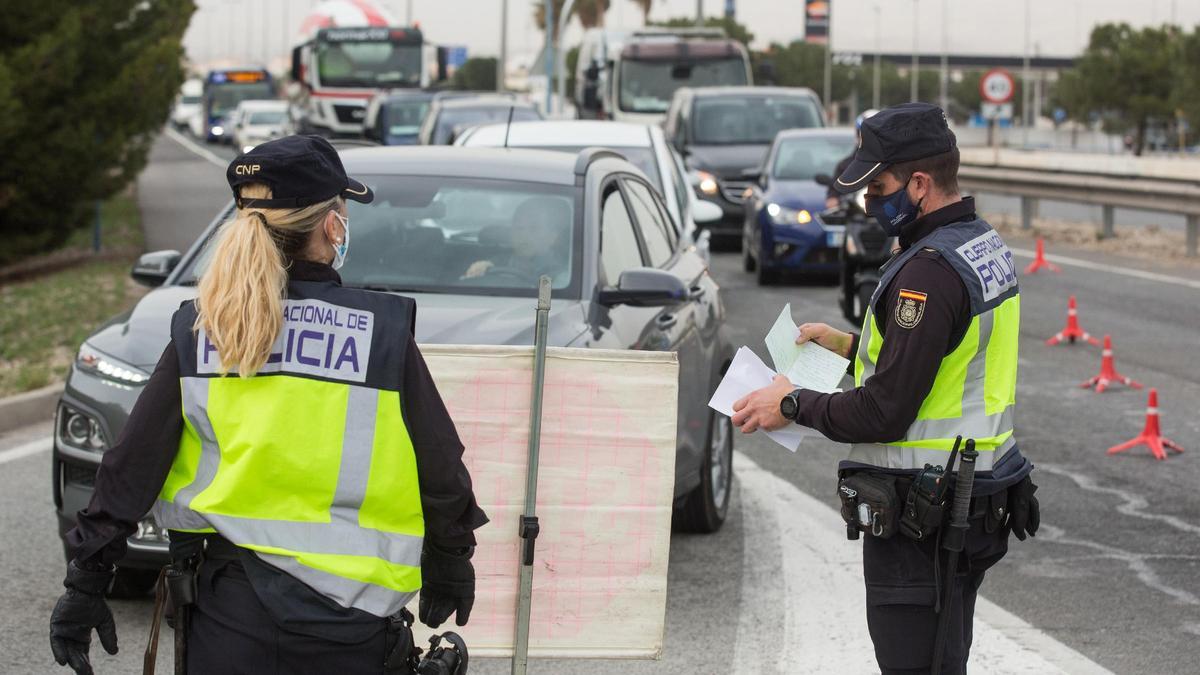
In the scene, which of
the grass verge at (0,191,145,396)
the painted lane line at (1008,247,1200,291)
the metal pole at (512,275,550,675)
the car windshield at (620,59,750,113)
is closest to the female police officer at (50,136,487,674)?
the metal pole at (512,275,550,675)

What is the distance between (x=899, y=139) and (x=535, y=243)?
3.30 m

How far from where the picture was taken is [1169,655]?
5578 millimetres

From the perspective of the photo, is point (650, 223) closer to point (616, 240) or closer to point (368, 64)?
point (616, 240)

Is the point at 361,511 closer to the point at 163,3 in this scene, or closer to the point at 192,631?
the point at 192,631

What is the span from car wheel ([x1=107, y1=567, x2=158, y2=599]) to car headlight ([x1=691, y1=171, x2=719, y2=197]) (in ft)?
45.4

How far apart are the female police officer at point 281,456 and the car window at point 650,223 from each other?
4433 mm

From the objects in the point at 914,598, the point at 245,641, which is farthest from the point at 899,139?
A: the point at 245,641

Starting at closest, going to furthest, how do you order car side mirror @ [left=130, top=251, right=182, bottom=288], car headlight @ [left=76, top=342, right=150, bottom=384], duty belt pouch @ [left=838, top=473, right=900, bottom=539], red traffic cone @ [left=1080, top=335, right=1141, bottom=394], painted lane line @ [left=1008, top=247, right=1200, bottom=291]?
duty belt pouch @ [left=838, top=473, right=900, bottom=539], car headlight @ [left=76, top=342, right=150, bottom=384], car side mirror @ [left=130, top=251, right=182, bottom=288], red traffic cone @ [left=1080, top=335, right=1141, bottom=394], painted lane line @ [left=1008, top=247, right=1200, bottom=291]

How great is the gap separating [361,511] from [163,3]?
71.5ft

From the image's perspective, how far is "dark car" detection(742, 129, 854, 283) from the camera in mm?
17703

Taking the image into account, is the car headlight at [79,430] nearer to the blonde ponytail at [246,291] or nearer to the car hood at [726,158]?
the blonde ponytail at [246,291]

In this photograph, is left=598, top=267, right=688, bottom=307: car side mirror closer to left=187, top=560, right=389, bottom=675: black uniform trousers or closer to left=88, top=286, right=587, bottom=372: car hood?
left=88, top=286, right=587, bottom=372: car hood

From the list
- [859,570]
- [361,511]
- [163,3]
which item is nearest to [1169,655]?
[859,570]

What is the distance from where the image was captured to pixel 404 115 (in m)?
29.7
